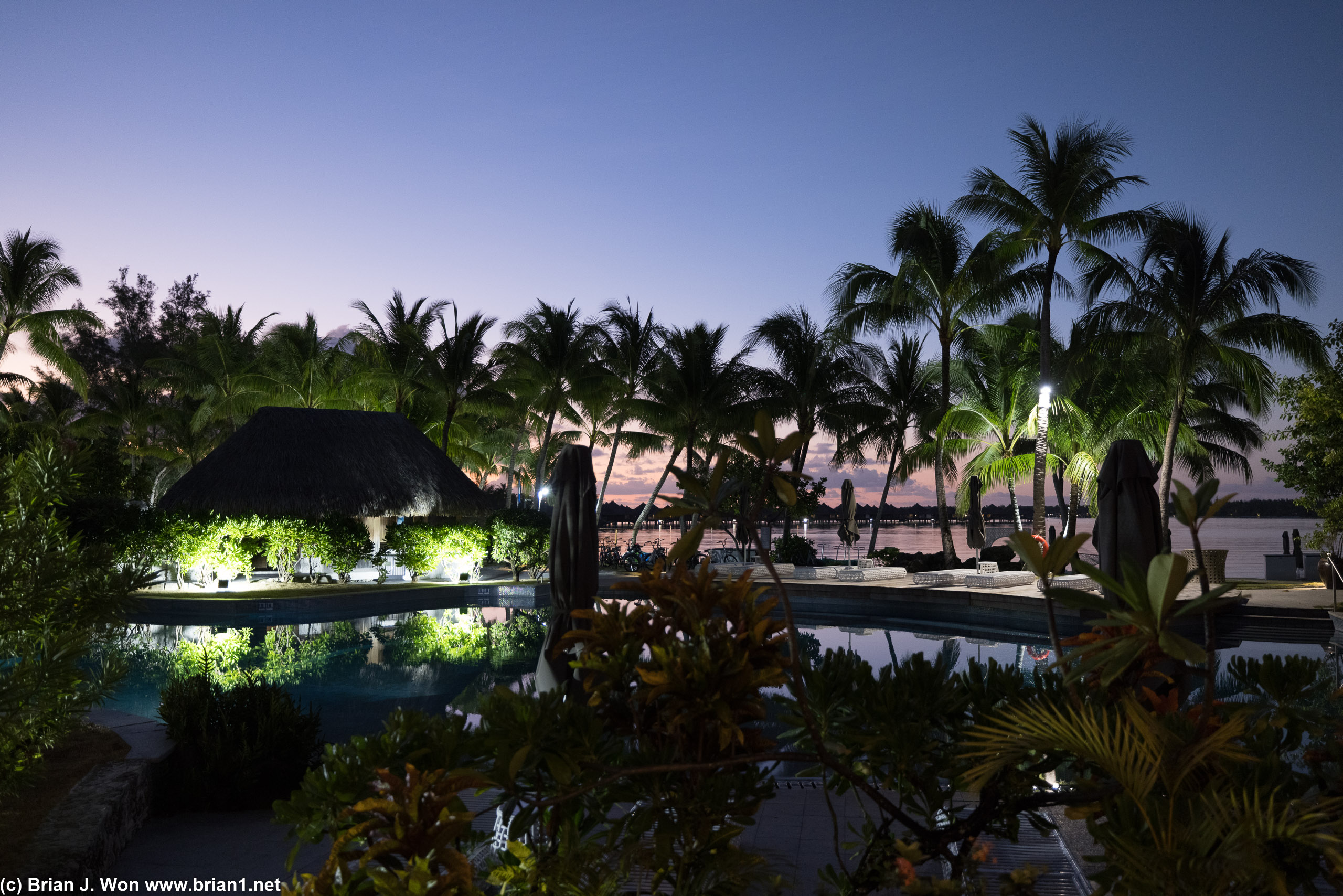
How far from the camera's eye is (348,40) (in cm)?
984

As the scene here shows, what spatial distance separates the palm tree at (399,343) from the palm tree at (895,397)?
13.5m

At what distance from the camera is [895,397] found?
83.7 ft

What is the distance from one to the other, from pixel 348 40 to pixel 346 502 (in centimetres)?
1087

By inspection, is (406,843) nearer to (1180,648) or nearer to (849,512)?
(1180,648)

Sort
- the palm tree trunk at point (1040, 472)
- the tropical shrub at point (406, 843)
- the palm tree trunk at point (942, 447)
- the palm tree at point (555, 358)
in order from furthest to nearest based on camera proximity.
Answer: the palm tree at point (555, 358), the palm tree trunk at point (942, 447), the palm tree trunk at point (1040, 472), the tropical shrub at point (406, 843)

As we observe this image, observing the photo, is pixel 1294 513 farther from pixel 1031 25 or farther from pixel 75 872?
pixel 75 872

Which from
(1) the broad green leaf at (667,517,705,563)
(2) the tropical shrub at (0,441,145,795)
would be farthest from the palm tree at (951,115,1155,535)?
(2) the tropical shrub at (0,441,145,795)

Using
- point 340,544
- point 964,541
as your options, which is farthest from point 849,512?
point 964,541

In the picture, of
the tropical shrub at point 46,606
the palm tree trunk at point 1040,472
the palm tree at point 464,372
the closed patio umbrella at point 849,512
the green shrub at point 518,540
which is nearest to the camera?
the tropical shrub at point 46,606

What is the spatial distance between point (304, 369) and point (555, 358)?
897 cm

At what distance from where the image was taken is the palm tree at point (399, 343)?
24.5m

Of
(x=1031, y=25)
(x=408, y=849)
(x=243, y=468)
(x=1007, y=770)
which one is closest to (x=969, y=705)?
(x=1007, y=770)

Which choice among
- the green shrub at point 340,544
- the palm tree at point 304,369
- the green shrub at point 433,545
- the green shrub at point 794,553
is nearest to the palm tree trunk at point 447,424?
the palm tree at point 304,369

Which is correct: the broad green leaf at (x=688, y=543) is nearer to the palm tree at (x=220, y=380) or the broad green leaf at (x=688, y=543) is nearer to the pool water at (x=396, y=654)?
the pool water at (x=396, y=654)
